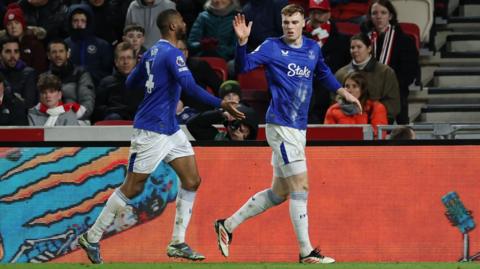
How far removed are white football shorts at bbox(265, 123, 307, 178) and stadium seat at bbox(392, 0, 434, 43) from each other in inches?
219

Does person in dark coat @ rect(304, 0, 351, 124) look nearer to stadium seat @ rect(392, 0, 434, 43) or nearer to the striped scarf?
the striped scarf

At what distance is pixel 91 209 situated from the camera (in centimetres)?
1381

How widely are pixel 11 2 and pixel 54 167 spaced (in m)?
5.57

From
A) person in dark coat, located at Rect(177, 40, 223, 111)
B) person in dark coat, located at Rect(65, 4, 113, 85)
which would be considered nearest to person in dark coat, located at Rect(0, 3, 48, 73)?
person in dark coat, located at Rect(65, 4, 113, 85)

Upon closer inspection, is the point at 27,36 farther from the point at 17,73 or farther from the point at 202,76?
the point at 202,76

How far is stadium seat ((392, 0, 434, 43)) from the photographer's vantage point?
17719 mm

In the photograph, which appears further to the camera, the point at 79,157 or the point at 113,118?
the point at 113,118

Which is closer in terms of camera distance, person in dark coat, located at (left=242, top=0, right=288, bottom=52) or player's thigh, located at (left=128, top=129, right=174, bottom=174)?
player's thigh, located at (left=128, top=129, right=174, bottom=174)

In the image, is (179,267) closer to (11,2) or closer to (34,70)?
(34,70)

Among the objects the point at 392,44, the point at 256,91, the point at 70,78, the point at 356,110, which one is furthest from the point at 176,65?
the point at 392,44

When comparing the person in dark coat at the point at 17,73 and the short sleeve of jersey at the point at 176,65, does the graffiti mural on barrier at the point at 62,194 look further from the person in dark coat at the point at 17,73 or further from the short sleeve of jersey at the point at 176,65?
the person in dark coat at the point at 17,73

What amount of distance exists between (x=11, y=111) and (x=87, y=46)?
182 centimetres

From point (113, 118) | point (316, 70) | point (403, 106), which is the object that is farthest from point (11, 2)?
point (316, 70)

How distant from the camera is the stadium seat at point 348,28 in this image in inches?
683
